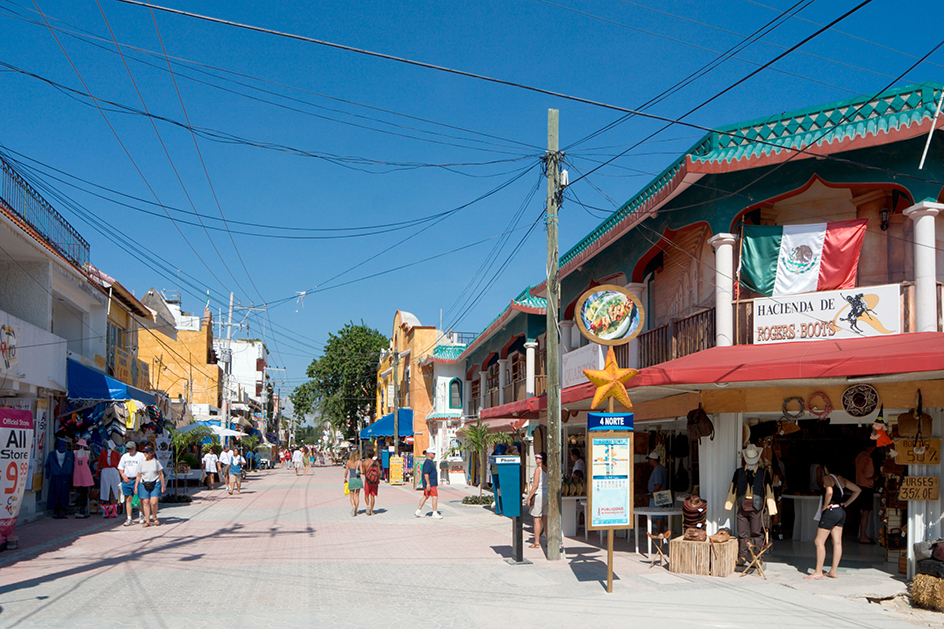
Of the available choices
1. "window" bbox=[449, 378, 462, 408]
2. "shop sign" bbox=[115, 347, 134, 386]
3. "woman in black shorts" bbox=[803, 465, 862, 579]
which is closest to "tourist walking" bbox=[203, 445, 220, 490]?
"shop sign" bbox=[115, 347, 134, 386]

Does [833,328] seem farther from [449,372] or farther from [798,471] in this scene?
[449,372]

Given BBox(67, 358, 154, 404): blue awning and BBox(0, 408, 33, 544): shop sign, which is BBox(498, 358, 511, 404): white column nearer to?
BBox(67, 358, 154, 404): blue awning

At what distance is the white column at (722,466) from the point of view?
39.0ft

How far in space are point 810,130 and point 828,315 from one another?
2.93 m

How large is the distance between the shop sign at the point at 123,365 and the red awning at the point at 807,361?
19.6 m

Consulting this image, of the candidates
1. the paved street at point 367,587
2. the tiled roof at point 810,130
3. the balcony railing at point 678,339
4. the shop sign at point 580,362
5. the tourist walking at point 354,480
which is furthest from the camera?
the tourist walking at point 354,480

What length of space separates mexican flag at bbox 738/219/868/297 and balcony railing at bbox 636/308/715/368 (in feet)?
3.45

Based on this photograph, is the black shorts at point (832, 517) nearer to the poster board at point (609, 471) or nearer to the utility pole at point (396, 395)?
the poster board at point (609, 471)

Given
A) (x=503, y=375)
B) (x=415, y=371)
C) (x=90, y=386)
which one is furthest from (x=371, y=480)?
(x=415, y=371)

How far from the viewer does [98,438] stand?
19.7m

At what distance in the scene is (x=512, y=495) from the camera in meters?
11.9

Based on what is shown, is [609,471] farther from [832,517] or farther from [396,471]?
[396,471]

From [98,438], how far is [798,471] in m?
17.0

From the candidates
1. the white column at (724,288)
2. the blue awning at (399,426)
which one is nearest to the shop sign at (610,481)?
the white column at (724,288)
